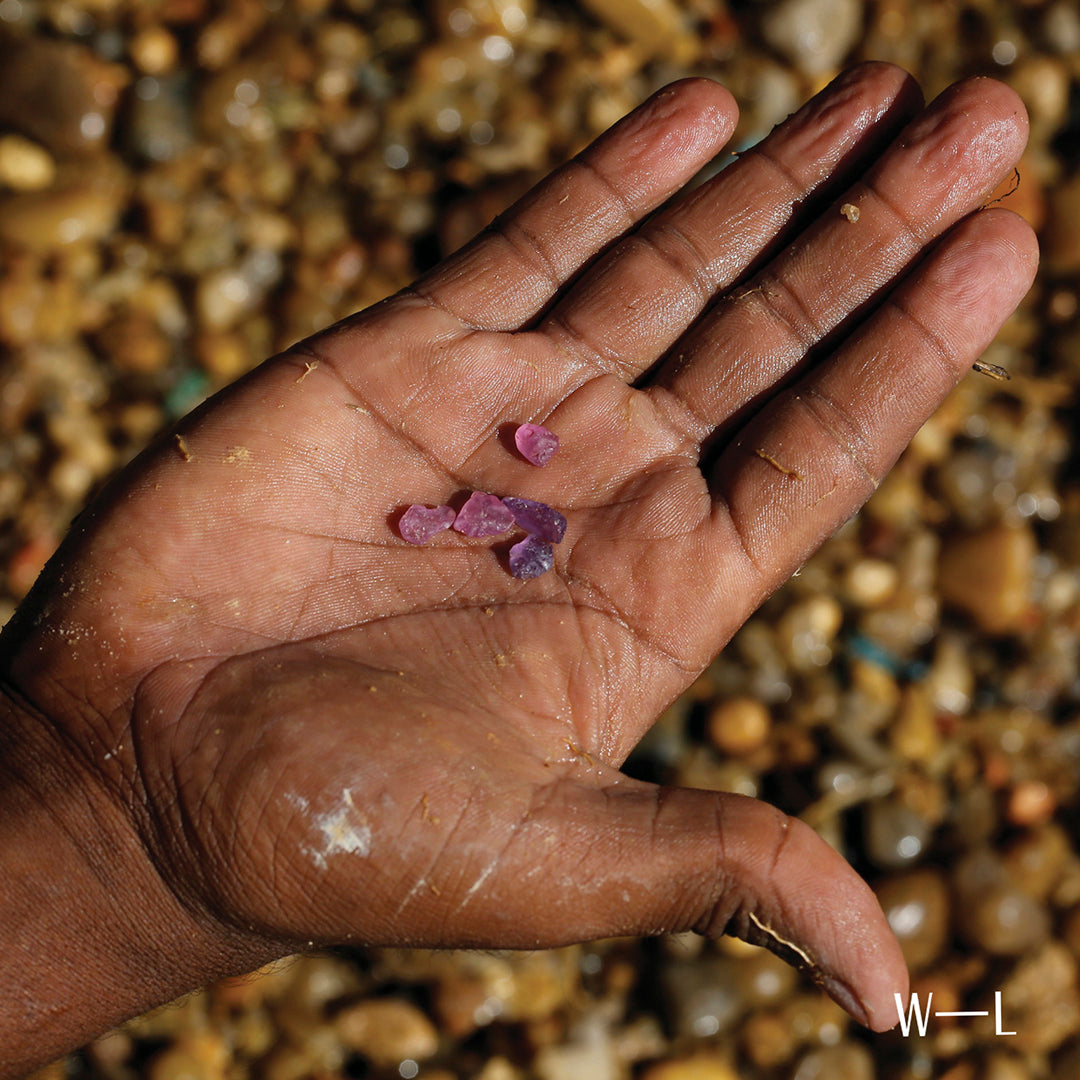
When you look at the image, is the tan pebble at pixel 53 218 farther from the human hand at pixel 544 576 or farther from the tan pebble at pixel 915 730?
the tan pebble at pixel 915 730

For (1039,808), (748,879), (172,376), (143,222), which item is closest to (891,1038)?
(1039,808)

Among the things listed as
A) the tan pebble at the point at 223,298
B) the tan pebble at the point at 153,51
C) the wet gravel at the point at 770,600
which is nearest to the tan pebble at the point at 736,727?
the wet gravel at the point at 770,600

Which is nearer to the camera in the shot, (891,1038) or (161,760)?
(161,760)

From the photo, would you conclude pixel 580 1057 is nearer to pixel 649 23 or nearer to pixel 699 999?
pixel 699 999

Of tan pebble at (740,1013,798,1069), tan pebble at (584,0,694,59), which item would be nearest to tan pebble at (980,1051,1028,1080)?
tan pebble at (740,1013,798,1069)

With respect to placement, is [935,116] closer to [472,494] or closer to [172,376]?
[472,494]

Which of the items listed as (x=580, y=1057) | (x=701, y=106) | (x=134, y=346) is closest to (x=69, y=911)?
(x=580, y=1057)
